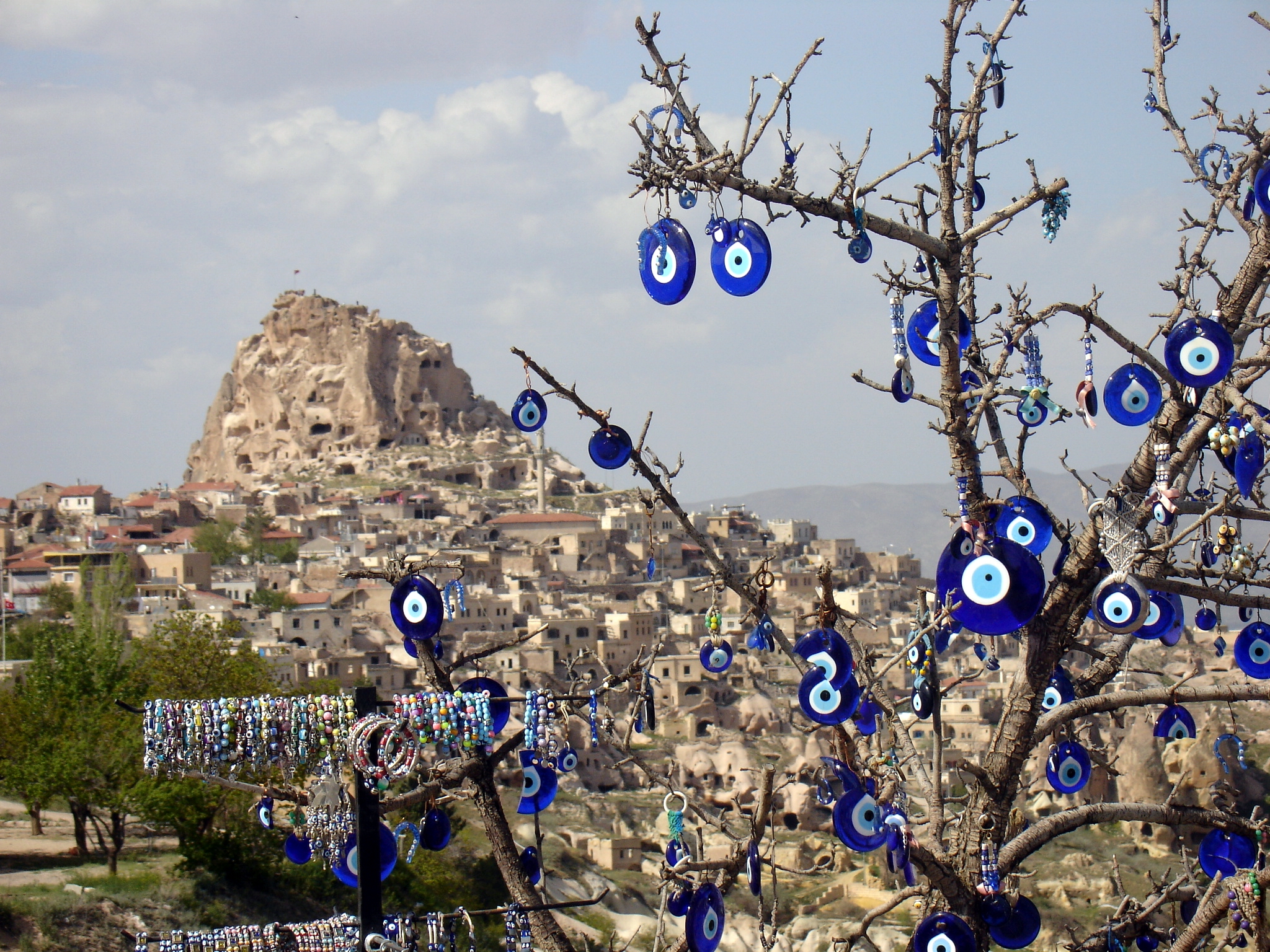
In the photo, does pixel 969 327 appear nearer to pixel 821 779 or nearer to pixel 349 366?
pixel 821 779

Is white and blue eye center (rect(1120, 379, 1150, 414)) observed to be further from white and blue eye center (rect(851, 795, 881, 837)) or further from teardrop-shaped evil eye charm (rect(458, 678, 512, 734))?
teardrop-shaped evil eye charm (rect(458, 678, 512, 734))

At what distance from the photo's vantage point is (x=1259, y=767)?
3131 centimetres

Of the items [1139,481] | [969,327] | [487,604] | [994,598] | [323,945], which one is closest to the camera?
[994,598]

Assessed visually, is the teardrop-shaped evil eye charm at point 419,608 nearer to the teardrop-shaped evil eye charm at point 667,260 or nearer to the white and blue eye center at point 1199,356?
the teardrop-shaped evil eye charm at point 667,260

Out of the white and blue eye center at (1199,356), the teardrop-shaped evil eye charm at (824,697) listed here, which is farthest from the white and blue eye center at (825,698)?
the white and blue eye center at (1199,356)

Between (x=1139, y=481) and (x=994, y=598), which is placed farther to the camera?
(x=1139, y=481)

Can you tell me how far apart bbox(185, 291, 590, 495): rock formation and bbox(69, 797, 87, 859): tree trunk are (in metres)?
61.0

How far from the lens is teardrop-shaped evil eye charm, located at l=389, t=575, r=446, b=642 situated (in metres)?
5.55

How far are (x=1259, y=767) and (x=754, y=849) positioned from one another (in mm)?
30156

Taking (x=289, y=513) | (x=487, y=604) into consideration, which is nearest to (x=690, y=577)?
(x=487, y=604)

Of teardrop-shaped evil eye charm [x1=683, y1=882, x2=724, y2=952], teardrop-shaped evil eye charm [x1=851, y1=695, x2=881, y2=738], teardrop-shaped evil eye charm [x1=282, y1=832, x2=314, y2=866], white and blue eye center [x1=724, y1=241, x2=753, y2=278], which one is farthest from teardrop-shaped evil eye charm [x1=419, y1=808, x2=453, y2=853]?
white and blue eye center [x1=724, y1=241, x2=753, y2=278]

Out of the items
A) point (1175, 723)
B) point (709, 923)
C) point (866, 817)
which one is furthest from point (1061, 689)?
point (709, 923)

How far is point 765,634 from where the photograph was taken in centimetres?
528

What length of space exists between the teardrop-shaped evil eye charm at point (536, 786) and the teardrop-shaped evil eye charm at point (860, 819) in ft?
6.09
